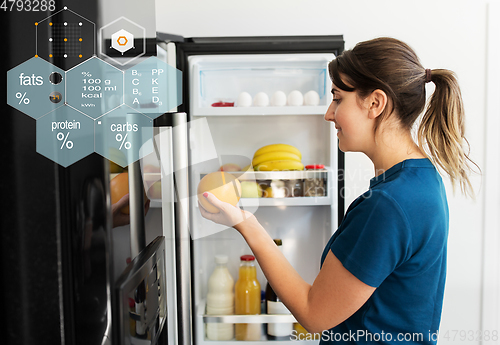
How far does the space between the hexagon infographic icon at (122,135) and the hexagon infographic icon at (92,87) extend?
0.03 feet

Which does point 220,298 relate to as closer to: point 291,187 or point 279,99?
point 291,187

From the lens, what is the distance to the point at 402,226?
65 cm

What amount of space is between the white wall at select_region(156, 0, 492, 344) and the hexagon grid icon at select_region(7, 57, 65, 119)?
1.15 metres

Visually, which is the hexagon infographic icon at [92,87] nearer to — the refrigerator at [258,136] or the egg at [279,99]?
the refrigerator at [258,136]

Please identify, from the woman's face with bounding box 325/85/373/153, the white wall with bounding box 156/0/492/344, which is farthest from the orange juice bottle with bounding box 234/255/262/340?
the woman's face with bounding box 325/85/373/153

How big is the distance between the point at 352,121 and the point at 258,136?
2.14 ft

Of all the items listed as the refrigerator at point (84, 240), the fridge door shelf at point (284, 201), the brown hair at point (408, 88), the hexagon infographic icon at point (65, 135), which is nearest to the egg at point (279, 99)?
the fridge door shelf at point (284, 201)

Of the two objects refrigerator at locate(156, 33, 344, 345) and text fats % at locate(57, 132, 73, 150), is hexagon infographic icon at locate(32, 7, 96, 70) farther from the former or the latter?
refrigerator at locate(156, 33, 344, 345)

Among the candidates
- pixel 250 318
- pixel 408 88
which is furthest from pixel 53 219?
pixel 250 318

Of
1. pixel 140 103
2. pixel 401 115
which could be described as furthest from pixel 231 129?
pixel 140 103

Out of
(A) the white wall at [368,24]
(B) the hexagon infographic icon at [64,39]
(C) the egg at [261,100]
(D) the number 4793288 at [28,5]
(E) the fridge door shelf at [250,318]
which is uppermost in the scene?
(A) the white wall at [368,24]

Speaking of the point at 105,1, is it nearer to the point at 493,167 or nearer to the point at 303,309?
the point at 303,309

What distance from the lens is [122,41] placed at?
392 mm

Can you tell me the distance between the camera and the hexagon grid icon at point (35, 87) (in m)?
0.32
